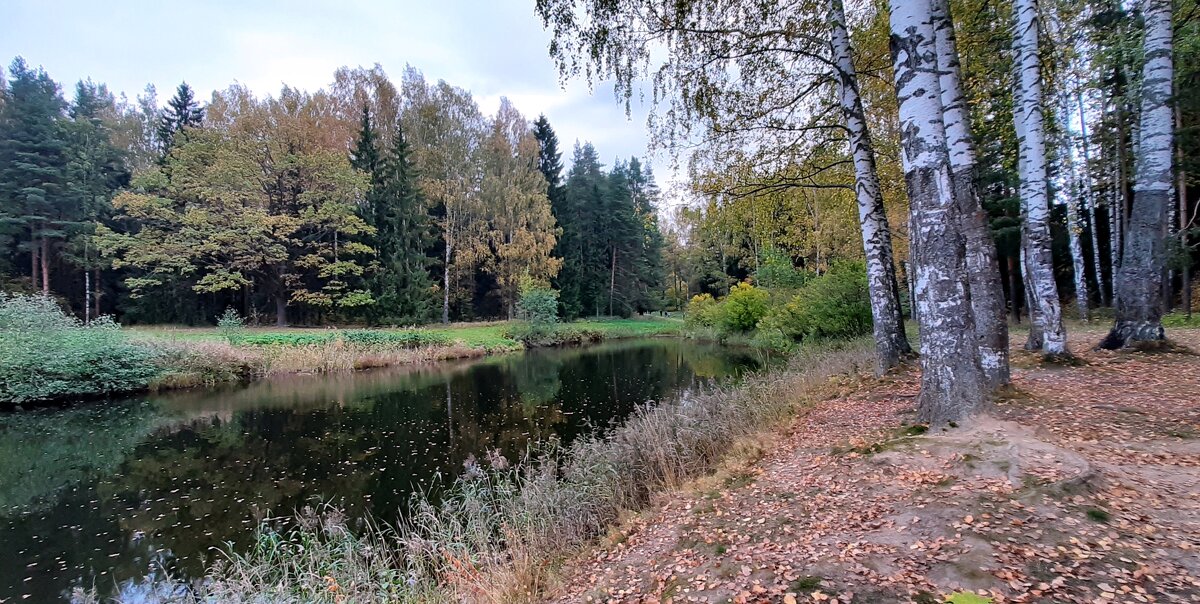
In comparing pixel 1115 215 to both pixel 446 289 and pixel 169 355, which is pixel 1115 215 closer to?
pixel 169 355

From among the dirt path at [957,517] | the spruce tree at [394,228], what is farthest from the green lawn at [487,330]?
the dirt path at [957,517]

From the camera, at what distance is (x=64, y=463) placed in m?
8.09

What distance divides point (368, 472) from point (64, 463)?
5.25 meters

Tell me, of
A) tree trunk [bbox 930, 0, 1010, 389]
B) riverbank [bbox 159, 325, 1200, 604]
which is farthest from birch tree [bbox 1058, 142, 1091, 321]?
tree trunk [bbox 930, 0, 1010, 389]

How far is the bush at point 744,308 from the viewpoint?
75.4ft

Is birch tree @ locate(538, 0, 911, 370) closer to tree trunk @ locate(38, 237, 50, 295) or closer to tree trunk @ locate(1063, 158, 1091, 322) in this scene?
tree trunk @ locate(1063, 158, 1091, 322)

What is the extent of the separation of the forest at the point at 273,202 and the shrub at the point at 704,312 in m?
9.00

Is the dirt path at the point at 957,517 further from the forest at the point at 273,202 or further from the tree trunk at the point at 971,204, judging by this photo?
the forest at the point at 273,202

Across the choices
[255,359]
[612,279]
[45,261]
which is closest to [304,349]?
[255,359]

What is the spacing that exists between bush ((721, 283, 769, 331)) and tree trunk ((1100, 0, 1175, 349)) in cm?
1602

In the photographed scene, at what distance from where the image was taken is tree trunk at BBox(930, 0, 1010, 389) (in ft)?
15.8

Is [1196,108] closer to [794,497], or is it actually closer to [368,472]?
[794,497]

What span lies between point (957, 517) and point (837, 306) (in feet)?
33.6

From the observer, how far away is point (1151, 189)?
6.04 metres
